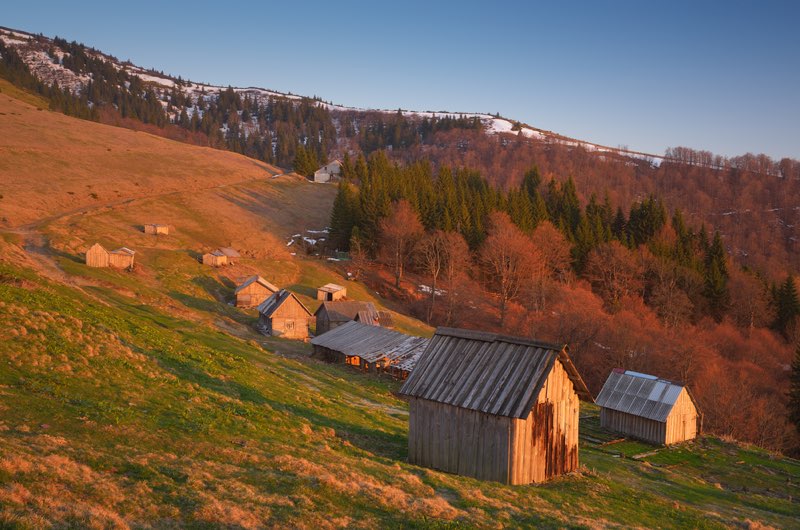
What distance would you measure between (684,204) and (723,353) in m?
142

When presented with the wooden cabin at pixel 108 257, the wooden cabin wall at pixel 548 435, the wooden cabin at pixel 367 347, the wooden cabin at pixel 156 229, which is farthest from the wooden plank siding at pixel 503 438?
the wooden cabin at pixel 156 229

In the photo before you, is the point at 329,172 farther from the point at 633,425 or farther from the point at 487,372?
Answer: the point at 487,372

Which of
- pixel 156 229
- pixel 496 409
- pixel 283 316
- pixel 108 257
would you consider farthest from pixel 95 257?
pixel 496 409

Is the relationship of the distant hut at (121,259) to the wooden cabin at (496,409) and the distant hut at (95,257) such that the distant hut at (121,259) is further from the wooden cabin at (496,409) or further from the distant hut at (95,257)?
the wooden cabin at (496,409)

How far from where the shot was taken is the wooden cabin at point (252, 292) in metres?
63.8

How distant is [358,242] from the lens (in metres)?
88.6

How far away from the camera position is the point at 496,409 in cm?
1867

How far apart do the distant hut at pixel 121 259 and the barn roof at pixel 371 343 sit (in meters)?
24.0

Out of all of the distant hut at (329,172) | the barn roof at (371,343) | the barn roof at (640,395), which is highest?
the distant hut at (329,172)

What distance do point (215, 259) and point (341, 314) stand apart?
21967 mm

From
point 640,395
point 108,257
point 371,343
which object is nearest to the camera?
point 640,395

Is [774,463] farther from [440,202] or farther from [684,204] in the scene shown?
[684,204]

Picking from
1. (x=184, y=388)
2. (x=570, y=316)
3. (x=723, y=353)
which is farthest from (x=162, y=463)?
(x=723, y=353)

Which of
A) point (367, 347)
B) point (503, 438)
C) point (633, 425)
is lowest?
point (633, 425)
